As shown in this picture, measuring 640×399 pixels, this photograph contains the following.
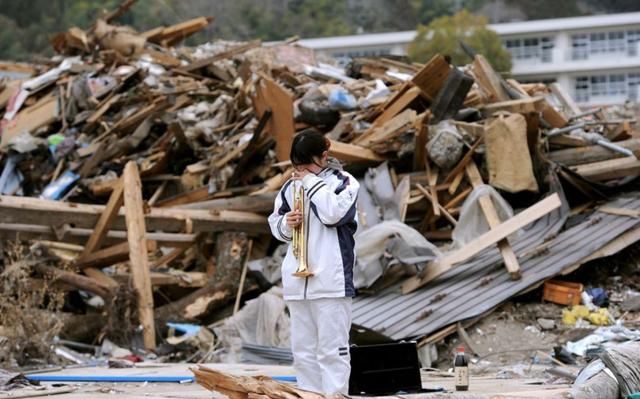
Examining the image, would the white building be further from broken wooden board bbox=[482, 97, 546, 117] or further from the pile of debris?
broken wooden board bbox=[482, 97, 546, 117]

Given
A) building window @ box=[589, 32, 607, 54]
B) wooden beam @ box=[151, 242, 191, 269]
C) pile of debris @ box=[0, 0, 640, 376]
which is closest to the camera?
pile of debris @ box=[0, 0, 640, 376]

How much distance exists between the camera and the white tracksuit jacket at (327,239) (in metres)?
6.07

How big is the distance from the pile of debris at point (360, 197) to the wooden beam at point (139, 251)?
18 millimetres

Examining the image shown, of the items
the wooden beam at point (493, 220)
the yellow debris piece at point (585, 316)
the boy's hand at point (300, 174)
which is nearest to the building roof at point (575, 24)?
the wooden beam at point (493, 220)

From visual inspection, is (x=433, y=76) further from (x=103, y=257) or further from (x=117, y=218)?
(x=103, y=257)

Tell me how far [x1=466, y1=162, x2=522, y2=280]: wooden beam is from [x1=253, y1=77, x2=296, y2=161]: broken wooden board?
95.2 inches

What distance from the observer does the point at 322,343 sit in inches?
238

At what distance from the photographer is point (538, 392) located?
5.94 m

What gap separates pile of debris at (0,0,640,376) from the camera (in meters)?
11.4

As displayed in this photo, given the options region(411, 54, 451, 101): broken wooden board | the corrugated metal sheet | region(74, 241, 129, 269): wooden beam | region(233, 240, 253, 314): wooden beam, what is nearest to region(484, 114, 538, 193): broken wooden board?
the corrugated metal sheet

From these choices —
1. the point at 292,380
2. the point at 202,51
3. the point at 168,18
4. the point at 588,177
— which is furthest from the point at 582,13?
the point at 292,380

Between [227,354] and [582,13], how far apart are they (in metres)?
67.6

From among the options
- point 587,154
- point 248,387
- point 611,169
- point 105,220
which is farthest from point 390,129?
point 248,387

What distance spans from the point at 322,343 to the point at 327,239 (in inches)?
22.2
